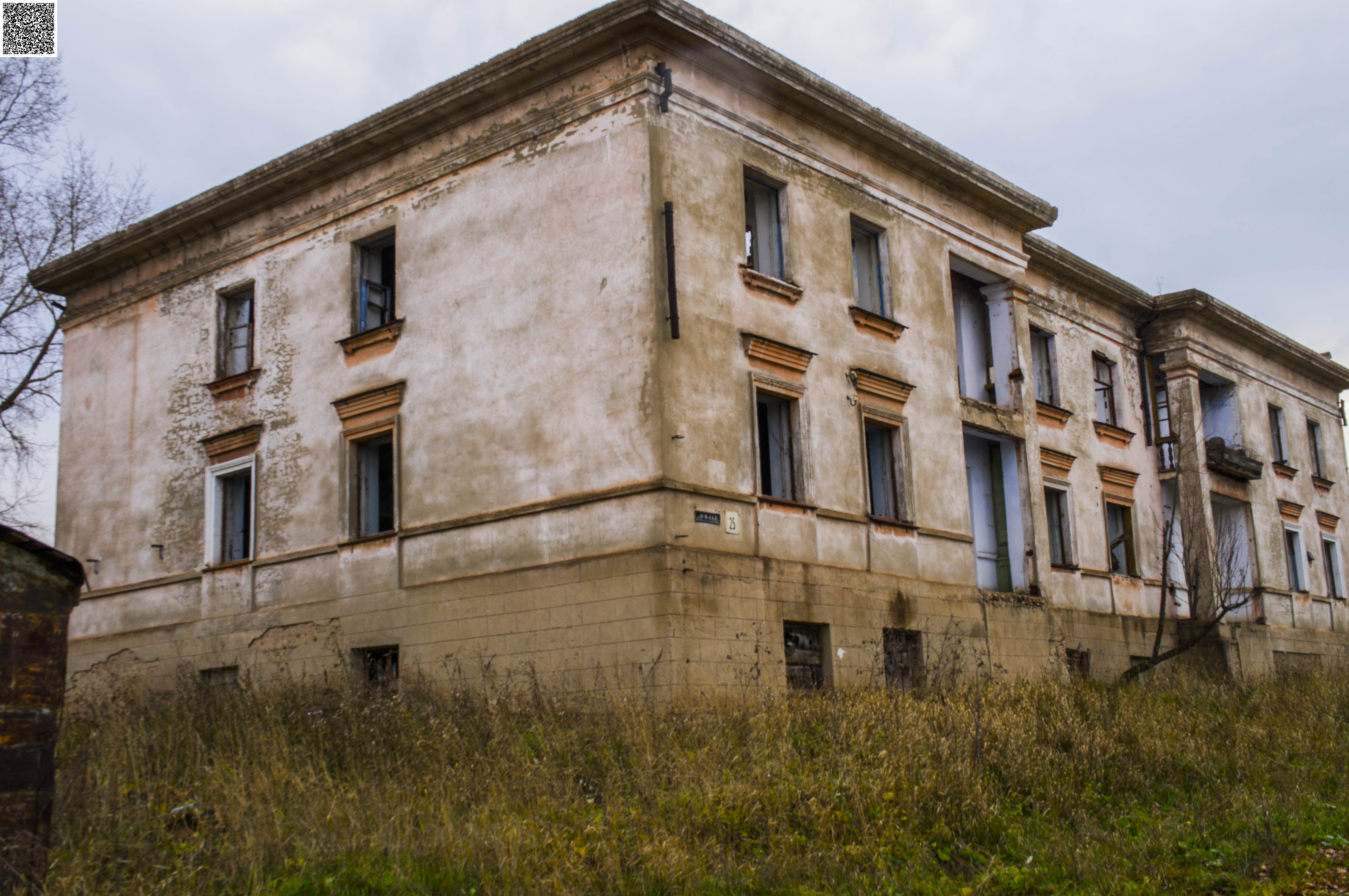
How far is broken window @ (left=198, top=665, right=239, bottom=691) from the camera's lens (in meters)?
16.8

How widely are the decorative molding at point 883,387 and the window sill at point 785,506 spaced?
85.3 inches

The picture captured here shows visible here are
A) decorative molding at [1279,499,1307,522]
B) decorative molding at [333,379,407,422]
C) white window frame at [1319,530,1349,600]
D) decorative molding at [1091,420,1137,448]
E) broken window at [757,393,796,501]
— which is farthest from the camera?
white window frame at [1319,530,1349,600]

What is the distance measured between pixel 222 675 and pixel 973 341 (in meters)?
13.0

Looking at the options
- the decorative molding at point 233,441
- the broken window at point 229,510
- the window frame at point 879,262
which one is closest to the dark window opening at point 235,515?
the broken window at point 229,510

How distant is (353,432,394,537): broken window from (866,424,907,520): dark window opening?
21.8 feet

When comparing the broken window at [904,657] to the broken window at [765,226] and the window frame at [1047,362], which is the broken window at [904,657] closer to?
the broken window at [765,226]

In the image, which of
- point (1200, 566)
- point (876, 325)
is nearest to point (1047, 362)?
point (1200, 566)

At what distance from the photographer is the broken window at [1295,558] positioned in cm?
2797

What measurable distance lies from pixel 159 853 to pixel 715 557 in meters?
6.91

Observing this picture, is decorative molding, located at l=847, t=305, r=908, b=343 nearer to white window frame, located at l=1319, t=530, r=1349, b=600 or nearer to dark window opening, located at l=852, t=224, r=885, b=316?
dark window opening, located at l=852, t=224, r=885, b=316

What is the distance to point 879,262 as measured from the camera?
17.4m

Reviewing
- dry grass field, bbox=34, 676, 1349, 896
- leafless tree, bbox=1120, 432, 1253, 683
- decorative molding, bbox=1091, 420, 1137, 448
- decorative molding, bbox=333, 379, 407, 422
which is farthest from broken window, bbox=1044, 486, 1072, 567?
decorative molding, bbox=333, 379, 407, 422

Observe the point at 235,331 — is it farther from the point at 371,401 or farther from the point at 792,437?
the point at 792,437

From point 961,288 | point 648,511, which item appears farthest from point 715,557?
point 961,288
